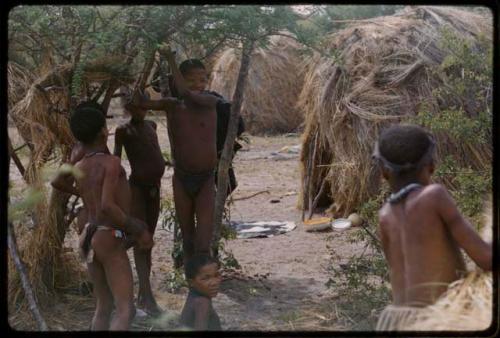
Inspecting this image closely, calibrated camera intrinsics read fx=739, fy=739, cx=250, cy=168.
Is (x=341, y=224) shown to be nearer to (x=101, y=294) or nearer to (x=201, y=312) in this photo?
(x=201, y=312)

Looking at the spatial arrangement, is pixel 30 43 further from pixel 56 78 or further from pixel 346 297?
pixel 346 297

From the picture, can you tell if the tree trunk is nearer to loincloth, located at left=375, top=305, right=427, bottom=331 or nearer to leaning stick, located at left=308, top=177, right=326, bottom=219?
loincloth, located at left=375, top=305, right=427, bottom=331

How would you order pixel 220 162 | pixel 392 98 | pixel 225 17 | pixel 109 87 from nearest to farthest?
pixel 225 17
pixel 109 87
pixel 220 162
pixel 392 98

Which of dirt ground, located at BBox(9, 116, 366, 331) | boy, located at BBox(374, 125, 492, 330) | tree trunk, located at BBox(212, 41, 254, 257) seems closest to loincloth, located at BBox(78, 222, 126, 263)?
dirt ground, located at BBox(9, 116, 366, 331)

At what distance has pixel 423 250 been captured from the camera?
128 inches

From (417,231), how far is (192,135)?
2.12m

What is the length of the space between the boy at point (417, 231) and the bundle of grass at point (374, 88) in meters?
5.09

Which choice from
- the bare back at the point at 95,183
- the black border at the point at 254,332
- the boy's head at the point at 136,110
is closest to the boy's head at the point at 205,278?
the black border at the point at 254,332

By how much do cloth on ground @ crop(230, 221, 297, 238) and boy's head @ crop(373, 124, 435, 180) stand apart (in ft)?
17.0

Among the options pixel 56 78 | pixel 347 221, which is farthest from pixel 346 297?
pixel 347 221

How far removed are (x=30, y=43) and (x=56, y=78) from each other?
13.2 inches

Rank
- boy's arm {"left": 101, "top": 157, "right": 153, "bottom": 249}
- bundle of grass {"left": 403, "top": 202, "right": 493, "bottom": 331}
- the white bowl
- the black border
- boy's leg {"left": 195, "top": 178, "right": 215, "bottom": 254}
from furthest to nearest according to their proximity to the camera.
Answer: the white bowl < boy's leg {"left": 195, "top": 178, "right": 215, "bottom": 254} < boy's arm {"left": 101, "top": 157, "right": 153, "bottom": 249} < the black border < bundle of grass {"left": 403, "top": 202, "right": 493, "bottom": 331}

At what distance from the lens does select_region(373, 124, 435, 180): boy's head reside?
3.33 metres

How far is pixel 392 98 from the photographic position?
28.5ft
